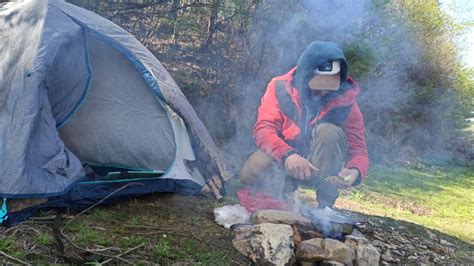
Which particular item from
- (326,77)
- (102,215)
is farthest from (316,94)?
(102,215)

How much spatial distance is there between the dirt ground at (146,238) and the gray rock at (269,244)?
0.07 meters

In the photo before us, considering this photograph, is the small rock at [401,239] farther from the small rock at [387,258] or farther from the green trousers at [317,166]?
the green trousers at [317,166]

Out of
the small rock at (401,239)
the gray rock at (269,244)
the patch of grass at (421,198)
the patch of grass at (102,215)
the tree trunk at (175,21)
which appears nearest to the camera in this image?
the gray rock at (269,244)

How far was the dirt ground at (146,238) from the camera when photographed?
1.78m

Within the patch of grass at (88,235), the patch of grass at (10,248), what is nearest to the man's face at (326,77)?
the patch of grass at (88,235)

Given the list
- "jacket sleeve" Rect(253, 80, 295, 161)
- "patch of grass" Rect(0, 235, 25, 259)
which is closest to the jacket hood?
"jacket sleeve" Rect(253, 80, 295, 161)

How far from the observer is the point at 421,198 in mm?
5879

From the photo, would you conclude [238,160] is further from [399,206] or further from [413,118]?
[413,118]

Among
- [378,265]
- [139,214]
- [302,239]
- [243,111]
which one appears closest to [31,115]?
[139,214]

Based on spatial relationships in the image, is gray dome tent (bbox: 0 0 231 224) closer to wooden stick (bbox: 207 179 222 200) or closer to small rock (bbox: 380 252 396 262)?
wooden stick (bbox: 207 179 222 200)

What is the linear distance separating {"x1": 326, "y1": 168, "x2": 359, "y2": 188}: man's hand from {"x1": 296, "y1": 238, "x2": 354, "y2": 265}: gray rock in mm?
399

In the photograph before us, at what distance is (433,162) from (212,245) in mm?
8157

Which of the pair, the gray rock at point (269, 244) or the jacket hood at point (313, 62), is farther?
the jacket hood at point (313, 62)

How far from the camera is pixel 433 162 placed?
29.9 ft
